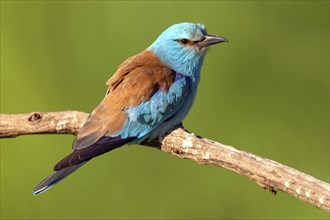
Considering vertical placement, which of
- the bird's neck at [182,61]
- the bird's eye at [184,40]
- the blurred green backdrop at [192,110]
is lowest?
the blurred green backdrop at [192,110]

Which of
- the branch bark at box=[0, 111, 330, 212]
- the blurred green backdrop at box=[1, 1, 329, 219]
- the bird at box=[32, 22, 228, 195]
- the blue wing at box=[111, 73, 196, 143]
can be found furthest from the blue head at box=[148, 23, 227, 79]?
the blurred green backdrop at box=[1, 1, 329, 219]

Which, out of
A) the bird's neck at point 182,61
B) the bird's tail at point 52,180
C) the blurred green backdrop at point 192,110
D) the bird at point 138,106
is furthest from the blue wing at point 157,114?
the blurred green backdrop at point 192,110

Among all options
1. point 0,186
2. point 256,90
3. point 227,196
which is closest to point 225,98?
point 256,90

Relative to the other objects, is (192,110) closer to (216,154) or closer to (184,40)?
(184,40)

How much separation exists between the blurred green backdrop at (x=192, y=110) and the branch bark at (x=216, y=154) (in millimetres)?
977

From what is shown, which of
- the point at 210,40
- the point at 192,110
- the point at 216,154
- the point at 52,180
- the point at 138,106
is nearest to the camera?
the point at 216,154

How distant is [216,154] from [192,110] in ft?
4.85

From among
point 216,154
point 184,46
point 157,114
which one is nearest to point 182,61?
point 184,46

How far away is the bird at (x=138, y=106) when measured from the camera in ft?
12.1

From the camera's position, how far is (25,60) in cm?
514

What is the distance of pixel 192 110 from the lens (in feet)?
16.0

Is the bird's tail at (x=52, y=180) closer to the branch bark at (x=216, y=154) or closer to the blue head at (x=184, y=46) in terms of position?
the branch bark at (x=216, y=154)

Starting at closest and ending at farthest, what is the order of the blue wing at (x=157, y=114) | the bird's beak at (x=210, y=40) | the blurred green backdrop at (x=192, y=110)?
the blue wing at (x=157, y=114)
the bird's beak at (x=210, y=40)
the blurred green backdrop at (x=192, y=110)

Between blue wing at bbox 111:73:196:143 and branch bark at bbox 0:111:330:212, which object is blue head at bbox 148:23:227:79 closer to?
blue wing at bbox 111:73:196:143
